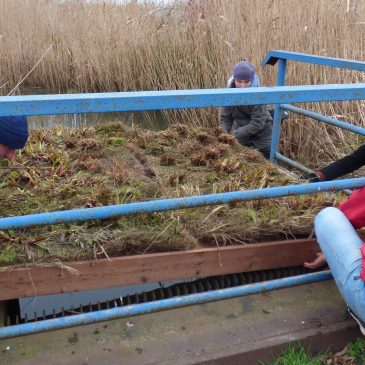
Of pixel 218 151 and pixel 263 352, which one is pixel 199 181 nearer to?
pixel 218 151

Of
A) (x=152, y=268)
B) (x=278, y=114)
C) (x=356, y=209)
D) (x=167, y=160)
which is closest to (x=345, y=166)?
(x=356, y=209)

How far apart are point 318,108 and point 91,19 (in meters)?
4.38

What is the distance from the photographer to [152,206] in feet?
5.61

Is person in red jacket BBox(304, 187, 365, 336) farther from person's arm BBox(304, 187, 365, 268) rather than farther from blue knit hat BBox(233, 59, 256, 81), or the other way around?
blue knit hat BBox(233, 59, 256, 81)

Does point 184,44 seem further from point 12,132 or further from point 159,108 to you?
point 159,108

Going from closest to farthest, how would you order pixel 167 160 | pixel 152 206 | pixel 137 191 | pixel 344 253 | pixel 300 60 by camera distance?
1. pixel 152 206
2. pixel 344 253
3. pixel 137 191
4. pixel 300 60
5. pixel 167 160

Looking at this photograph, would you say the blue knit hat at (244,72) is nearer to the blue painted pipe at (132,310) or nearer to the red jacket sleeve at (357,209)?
the red jacket sleeve at (357,209)

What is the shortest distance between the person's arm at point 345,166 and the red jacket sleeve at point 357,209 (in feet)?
2.39

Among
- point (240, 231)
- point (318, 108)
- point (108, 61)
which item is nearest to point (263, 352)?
point (240, 231)

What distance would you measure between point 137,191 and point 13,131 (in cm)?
92

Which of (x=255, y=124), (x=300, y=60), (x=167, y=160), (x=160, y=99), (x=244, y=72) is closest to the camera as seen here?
(x=160, y=99)

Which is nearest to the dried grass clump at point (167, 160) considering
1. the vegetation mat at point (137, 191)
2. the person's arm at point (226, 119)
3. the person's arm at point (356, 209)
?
the vegetation mat at point (137, 191)

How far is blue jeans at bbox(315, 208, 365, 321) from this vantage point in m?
1.80

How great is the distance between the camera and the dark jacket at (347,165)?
8.94ft
